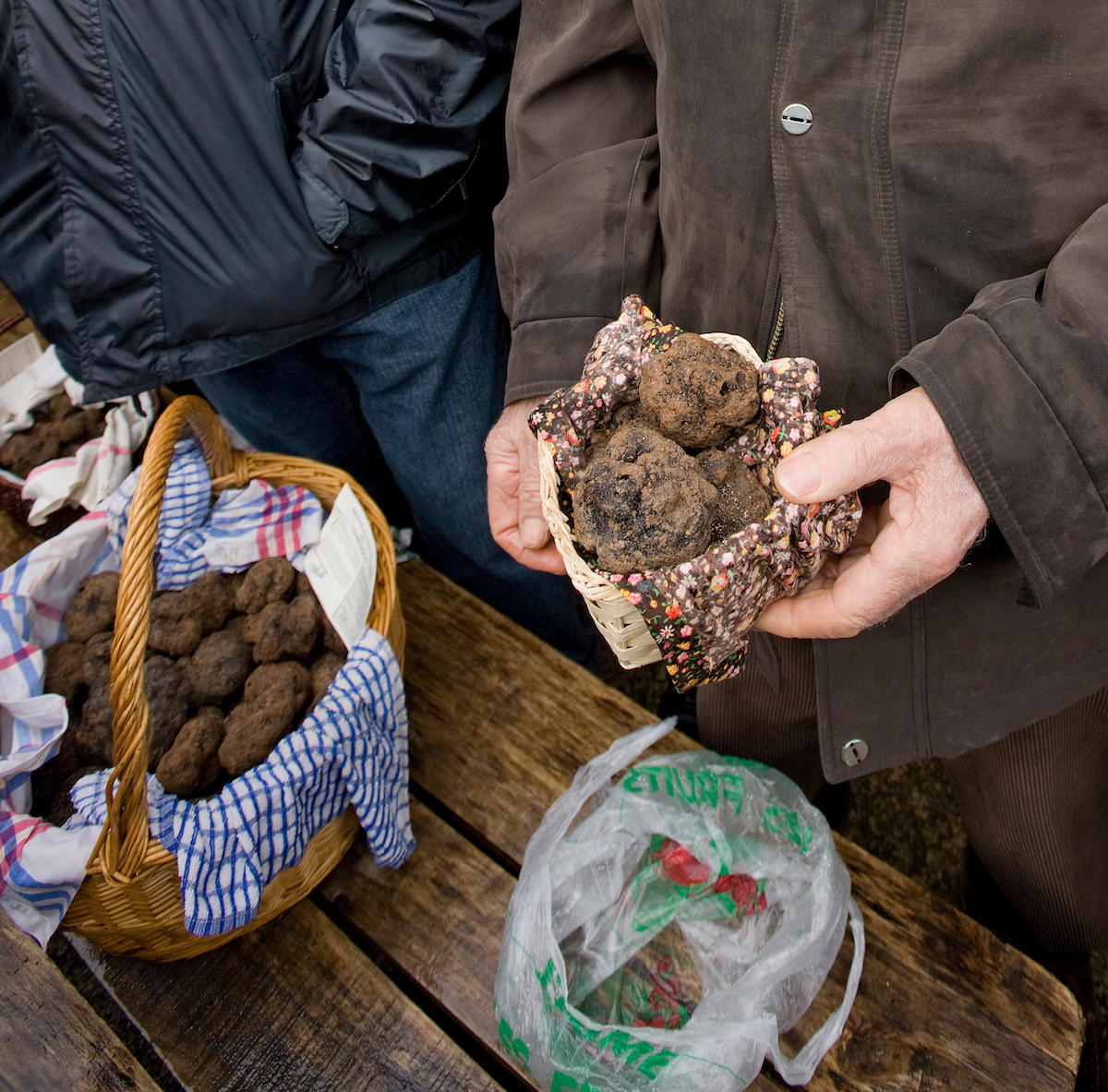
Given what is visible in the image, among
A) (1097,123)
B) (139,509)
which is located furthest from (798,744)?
(139,509)

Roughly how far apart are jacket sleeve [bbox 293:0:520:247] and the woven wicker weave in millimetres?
686

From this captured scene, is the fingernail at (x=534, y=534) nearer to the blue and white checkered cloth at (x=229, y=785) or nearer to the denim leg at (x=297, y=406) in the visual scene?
the blue and white checkered cloth at (x=229, y=785)

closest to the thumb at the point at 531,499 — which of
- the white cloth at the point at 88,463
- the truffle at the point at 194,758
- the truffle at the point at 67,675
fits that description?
the truffle at the point at 194,758

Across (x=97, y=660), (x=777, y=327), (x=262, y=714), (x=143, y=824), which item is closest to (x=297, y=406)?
(x=97, y=660)

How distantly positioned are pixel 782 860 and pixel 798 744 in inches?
A: 12.8

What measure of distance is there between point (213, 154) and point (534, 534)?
87 cm

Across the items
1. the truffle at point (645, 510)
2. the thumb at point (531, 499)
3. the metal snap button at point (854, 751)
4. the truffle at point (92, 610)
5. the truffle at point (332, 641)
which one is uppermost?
the truffle at point (645, 510)

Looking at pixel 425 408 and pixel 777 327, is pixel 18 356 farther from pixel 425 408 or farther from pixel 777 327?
pixel 777 327

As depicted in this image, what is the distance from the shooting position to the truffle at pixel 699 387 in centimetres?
94

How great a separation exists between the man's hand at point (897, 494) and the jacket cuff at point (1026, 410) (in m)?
0.03

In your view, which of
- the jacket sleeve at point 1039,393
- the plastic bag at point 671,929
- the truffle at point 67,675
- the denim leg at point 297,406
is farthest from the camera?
the denim leg at point 297,406

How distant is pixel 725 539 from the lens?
35.6 inches

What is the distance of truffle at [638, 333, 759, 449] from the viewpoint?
94 centimetres

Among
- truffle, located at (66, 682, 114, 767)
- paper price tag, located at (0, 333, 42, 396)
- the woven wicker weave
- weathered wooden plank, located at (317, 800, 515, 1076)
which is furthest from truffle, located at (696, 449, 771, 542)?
paper price tag, located at (0, 333, 42, 396)
